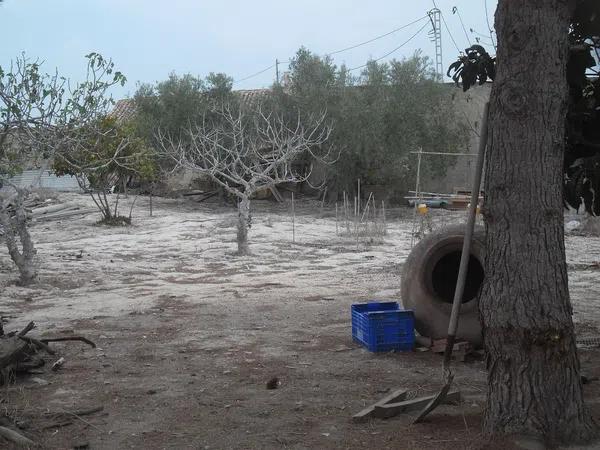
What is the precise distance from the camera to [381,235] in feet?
57.9

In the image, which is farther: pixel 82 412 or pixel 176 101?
pixel 176 101

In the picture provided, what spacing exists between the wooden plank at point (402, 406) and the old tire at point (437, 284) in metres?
1.66

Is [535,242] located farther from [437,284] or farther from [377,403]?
[437,284]

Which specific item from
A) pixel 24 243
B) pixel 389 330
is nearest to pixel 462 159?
pixel 24 243

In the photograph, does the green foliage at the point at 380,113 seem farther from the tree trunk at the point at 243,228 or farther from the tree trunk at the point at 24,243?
the tree trunk at the point at 24,243

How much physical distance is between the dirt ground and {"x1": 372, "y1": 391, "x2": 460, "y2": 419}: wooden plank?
7 centimetres

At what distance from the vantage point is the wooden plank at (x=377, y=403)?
4.31 meters

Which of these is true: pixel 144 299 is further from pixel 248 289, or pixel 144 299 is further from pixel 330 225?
pixel 330 225

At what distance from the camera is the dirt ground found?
4188 mm

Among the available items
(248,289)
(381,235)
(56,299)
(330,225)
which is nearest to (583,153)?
(248,289)

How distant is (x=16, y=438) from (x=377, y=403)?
215cm

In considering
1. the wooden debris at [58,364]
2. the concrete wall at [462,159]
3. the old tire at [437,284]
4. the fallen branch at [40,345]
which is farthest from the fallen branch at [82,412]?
the concrete wall at [462,159]

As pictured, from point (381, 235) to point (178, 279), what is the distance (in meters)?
6.93

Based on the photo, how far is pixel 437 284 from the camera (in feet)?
22.1
